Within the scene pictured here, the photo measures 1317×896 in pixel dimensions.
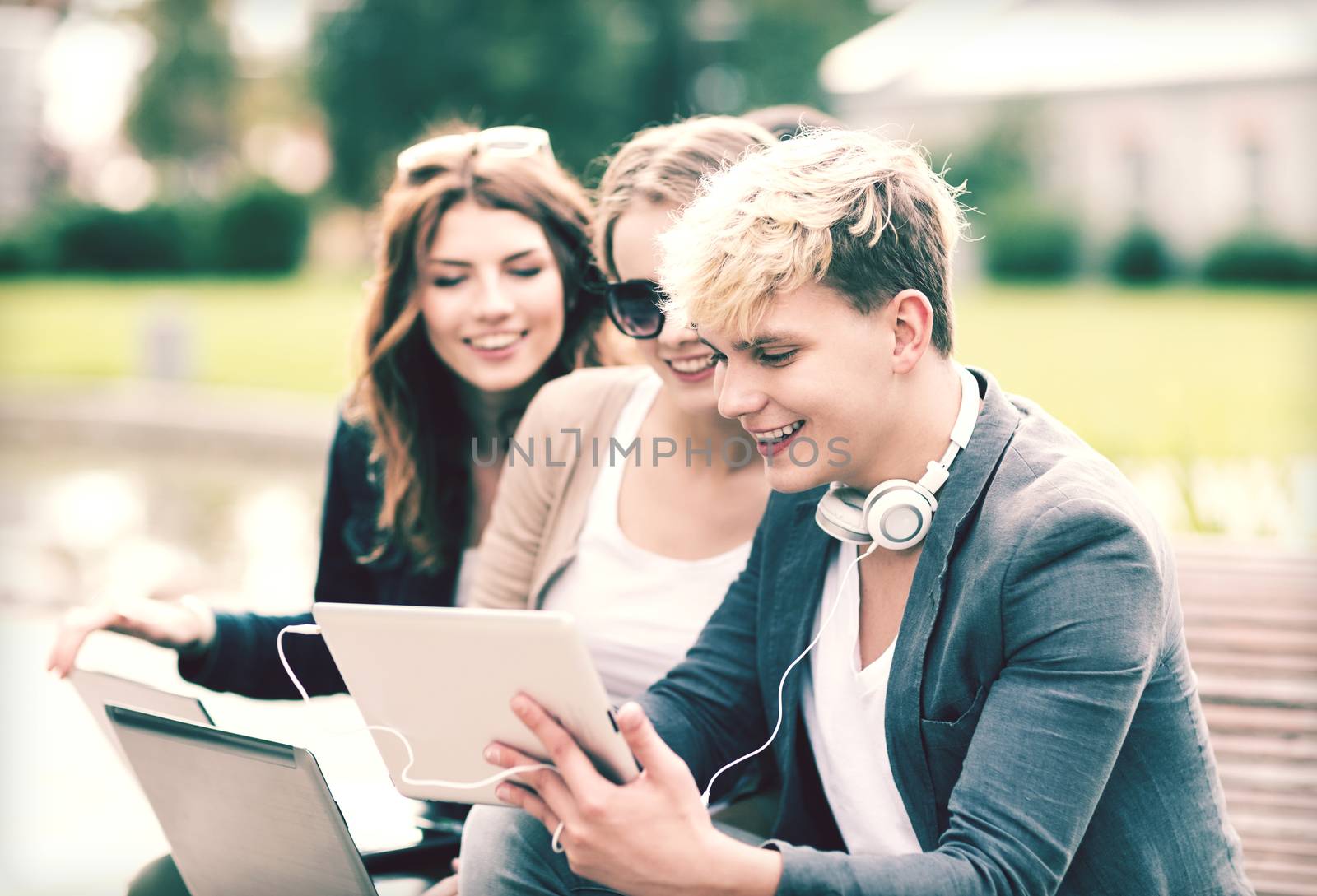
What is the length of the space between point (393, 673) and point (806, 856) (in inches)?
23.0

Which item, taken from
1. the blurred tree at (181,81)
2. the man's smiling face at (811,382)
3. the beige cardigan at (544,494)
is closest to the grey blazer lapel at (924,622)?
the man's smiling face at (811,382)

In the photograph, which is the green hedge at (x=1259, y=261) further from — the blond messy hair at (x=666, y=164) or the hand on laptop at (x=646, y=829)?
the hand on laptop at (x=646, y=829)

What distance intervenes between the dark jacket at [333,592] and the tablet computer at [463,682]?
861 mm

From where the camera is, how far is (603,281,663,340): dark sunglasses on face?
2.51 meters

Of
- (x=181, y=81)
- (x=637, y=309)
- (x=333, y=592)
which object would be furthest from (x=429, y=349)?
(x=181, y=81)

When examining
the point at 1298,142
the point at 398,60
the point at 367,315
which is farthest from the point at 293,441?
the point at 1298,142

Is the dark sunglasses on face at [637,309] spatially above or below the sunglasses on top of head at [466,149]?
below

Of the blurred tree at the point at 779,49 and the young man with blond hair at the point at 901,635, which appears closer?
the young man with blond hair at the point at 901,635

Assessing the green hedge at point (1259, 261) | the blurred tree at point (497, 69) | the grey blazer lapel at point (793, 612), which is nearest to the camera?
the grey blazer lapel at point (793, 612)

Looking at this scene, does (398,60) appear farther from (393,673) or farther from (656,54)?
(393,673)

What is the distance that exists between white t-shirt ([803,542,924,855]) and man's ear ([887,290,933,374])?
377 millimetres

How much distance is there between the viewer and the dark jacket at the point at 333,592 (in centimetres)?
264
